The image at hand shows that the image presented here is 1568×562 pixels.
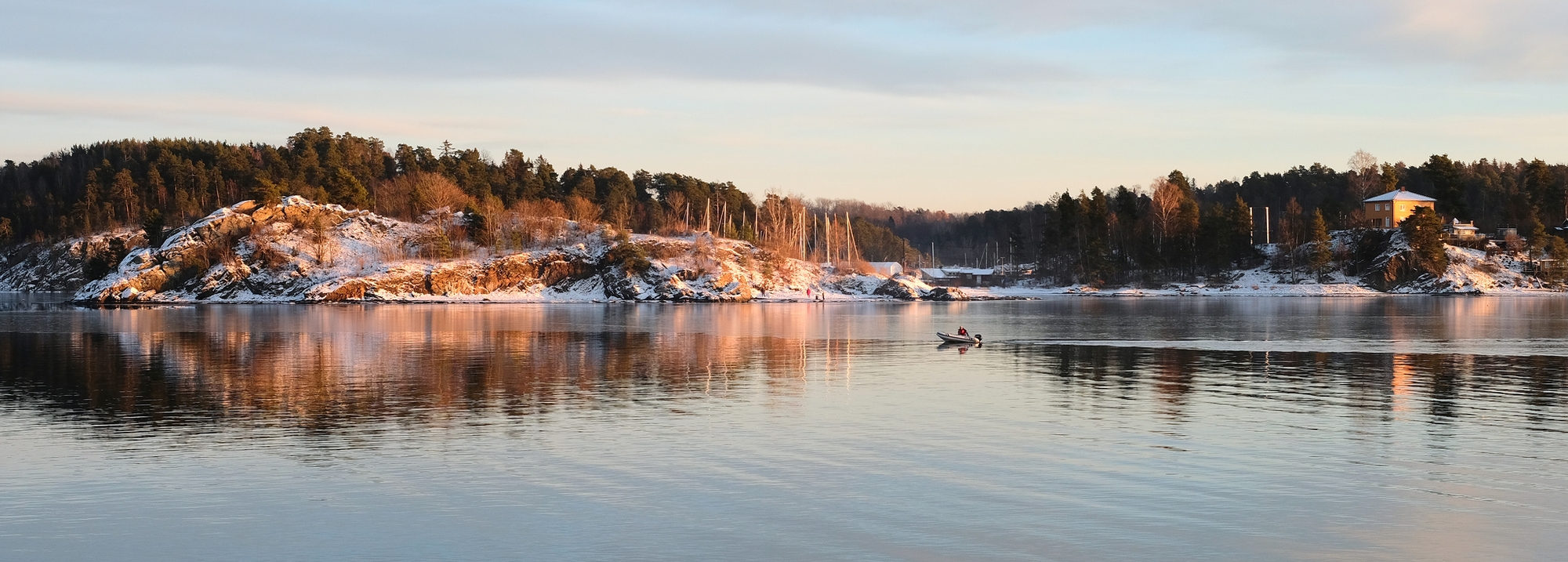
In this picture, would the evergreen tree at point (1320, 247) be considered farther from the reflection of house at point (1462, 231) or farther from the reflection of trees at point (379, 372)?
the reflection of trees at point (379, 372)

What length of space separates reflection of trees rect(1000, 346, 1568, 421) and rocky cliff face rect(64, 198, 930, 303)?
364 feet

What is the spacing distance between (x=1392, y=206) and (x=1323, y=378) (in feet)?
511

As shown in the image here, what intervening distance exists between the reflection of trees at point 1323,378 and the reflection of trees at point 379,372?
35.0 ft

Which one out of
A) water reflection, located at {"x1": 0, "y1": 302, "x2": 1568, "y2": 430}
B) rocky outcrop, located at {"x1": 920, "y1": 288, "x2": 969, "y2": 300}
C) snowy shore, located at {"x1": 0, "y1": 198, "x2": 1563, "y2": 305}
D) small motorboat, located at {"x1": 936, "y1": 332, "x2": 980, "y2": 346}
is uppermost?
snowy shore, located at {"x1": 0, "y1": 198, "x2": 1563, "y2": 305}

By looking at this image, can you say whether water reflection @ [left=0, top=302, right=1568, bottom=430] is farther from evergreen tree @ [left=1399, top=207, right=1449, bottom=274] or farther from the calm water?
evergreen tree @ [left=1399, top=207, right=1449, bottom=274]

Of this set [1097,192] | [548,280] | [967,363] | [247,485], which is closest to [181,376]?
[247,485]

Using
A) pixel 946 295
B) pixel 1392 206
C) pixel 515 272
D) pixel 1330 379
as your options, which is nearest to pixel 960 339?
pixel 1330 379

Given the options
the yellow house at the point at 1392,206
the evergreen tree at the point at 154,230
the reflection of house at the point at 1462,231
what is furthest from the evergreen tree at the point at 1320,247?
the evergreen tree at the point at 154,230


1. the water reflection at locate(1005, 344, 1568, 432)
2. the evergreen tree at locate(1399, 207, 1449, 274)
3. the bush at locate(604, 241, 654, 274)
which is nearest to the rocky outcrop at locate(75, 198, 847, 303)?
the bush at locate(604, 241, 654, 274)

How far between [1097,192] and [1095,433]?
176m

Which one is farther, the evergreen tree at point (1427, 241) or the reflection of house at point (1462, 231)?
the reflection of house at point (1462, 231)

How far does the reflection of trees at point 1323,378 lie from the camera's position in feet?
117

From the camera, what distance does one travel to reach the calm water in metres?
18.6

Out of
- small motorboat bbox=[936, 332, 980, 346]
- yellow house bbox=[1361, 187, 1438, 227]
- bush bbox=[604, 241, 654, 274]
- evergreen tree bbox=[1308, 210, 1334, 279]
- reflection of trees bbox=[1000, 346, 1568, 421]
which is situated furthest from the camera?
yellow house bbox=[1361, 187, 1438, 227]
